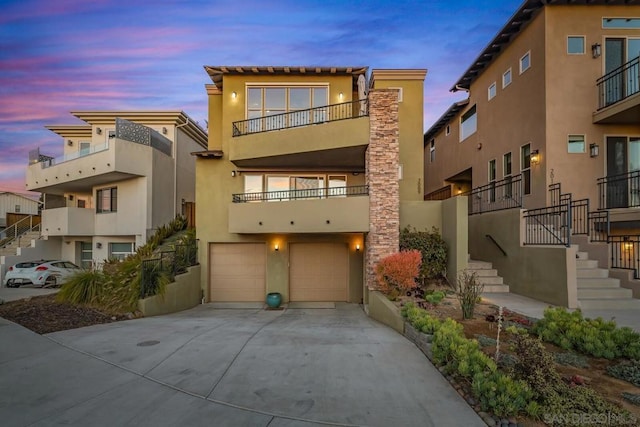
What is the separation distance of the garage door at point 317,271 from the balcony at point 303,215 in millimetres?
2125

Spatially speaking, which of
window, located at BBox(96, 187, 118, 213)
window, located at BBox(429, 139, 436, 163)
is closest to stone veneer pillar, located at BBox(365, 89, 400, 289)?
window, located at BBox(429, 139, 436, 163)

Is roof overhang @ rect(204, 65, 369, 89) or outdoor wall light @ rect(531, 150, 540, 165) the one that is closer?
outdoor wall light @ rect(531, 150, 540, 165)

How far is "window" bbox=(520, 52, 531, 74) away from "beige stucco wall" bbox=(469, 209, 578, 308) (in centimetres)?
612

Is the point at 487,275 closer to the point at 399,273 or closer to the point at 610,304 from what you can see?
the point at 610,304

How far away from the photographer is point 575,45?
11555mm

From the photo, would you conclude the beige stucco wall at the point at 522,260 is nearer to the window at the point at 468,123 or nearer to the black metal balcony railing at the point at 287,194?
the black metal balcony railing at the point at 287,194

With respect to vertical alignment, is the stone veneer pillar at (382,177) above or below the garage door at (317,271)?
above

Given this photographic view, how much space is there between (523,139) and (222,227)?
13120 millimetres

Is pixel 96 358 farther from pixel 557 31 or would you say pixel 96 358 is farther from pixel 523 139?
pixel 557 31

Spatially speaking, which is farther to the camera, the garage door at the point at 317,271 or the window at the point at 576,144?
the garage door at the point at 317,271

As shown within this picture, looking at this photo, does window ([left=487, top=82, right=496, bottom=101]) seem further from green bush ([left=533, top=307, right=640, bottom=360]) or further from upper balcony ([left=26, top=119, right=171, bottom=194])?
upper balcony ([left=26, top=119, right=171, bottom=194])

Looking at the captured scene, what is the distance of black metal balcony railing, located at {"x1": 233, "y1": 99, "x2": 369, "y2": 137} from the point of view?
1395cm

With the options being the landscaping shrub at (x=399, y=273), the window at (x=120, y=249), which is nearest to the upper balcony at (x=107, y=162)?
the window at (x=120, y=249)

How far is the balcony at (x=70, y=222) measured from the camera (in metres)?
17.8
